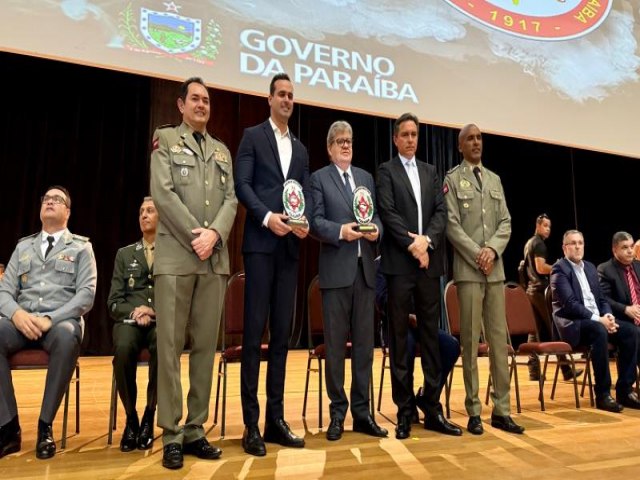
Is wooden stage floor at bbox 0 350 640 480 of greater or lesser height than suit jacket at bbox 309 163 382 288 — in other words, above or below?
below

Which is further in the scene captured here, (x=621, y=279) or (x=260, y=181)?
(x=621, y=279)

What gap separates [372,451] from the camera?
92.5 inches

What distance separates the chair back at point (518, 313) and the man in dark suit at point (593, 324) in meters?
0.20

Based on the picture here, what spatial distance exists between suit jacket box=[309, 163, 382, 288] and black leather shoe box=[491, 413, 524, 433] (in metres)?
0.98

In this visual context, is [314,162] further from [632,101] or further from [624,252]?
[624,252]

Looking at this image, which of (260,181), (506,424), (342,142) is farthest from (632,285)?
(260,181)

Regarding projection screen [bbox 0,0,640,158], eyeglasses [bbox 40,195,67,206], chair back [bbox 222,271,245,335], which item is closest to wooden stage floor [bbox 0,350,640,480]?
chair back [bbox 222,271,245,335]

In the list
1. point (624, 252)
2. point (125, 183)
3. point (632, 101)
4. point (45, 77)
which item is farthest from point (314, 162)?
point (624, 252)

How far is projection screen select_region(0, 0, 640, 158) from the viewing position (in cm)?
329

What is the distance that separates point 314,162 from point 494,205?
17.8 ft

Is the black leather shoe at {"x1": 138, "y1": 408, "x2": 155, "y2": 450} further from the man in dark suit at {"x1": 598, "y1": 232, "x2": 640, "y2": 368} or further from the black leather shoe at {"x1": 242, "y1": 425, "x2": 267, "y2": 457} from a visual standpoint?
the man in dark suit at {"x1": 598, "y1": 232, "x2": 640, "y2": 368}

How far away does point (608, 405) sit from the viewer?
347cm

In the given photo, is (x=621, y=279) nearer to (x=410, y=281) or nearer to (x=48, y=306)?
(x=410, y=281)

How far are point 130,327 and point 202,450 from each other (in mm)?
713
